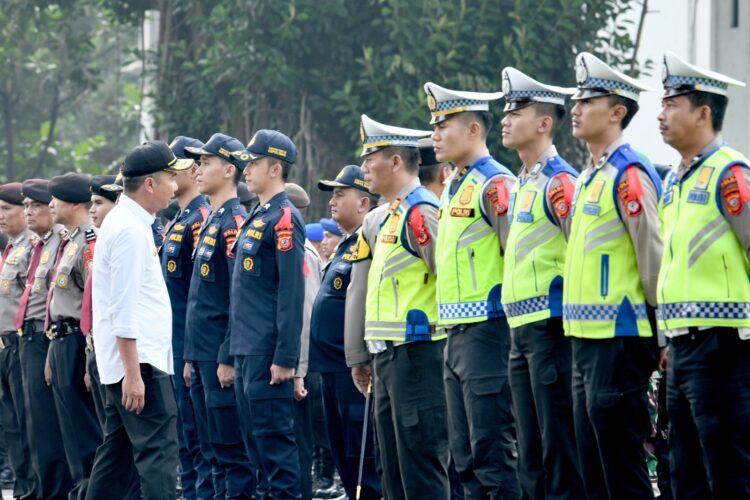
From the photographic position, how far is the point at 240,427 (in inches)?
360

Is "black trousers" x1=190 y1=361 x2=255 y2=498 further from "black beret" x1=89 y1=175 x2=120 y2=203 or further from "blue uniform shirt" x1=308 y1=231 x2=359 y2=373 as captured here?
"black beret" x1=89 y1=175 x2=120 y2=203

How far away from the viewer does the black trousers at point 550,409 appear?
6758mm

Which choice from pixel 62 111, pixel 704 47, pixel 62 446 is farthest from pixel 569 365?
pixel 62 111

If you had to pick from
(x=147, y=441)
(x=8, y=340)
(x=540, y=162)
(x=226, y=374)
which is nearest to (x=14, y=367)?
(x=8, y=340)

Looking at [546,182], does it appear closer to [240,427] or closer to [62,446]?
[240,427]

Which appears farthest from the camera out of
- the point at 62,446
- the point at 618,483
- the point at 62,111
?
the point at 62,111

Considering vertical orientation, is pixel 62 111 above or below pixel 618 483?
above

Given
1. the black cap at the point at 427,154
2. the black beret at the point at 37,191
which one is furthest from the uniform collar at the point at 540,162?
the black beret at the point at 37,191

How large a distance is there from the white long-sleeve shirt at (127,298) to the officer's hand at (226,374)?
1.18m

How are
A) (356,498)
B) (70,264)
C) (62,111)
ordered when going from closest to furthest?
(356,498)
(70,264)
(62,111)

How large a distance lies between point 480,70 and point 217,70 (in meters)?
3.15

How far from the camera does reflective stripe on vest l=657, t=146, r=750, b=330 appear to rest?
239 inches

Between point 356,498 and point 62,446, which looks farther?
point 62,446

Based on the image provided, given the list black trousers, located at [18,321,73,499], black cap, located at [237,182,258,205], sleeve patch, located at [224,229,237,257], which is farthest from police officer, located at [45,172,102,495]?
black cap, located at [237,182,258,205]
